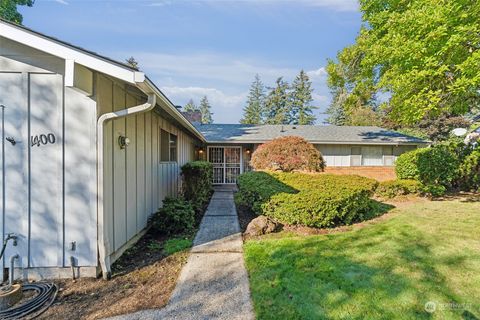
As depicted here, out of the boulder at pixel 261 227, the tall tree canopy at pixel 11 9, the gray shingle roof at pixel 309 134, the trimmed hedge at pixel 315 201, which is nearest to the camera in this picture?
the boulder at pixel 261 227

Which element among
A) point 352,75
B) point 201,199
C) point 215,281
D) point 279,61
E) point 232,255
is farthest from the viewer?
point 279,61

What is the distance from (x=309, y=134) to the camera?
15703 mm

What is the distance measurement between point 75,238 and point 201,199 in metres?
5.14

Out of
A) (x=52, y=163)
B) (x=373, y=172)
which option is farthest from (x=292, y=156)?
(x=373, y=172)

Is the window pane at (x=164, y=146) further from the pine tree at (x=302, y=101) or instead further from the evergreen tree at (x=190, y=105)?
the evergreen tree at (x=190, y=105)

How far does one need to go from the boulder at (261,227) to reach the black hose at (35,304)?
3441 mm

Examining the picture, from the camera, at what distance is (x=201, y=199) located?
28.6 feet

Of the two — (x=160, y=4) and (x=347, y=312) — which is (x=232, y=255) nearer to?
(x=347, y=312)

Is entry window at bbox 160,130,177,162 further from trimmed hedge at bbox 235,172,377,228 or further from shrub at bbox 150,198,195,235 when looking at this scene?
trimmed hedge at bbox 235,172,377,228

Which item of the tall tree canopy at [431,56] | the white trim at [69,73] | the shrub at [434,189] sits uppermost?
the tall tree canopy at [431,56]

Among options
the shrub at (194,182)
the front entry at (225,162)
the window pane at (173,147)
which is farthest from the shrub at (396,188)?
the front entry at (225,162)

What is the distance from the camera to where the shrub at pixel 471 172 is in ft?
33.0

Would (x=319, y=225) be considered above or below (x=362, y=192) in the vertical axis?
below

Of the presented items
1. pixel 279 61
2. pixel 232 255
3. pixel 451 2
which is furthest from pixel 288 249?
pixel 279 61
